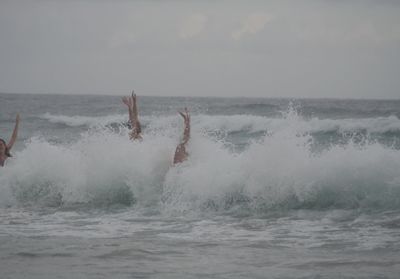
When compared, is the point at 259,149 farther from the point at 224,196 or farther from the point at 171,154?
the point at 171,154

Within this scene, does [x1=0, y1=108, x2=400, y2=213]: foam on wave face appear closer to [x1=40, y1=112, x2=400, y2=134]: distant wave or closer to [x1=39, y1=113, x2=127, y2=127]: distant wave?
[x1=40, y1=112, x2=400, y2=134]: distant wave

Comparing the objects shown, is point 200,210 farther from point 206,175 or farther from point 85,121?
point 85,121

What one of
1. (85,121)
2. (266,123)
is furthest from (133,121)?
(85,121)

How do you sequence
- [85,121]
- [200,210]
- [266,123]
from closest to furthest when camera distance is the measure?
1. [200,210]
2. [266,123]
3. [85,121]

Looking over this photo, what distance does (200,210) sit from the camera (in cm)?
1134

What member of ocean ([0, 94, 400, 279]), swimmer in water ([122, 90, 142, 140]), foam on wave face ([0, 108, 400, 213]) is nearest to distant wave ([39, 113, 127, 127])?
ocean ([0, 94, 400, 279])

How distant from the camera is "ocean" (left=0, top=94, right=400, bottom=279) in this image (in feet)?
23.8

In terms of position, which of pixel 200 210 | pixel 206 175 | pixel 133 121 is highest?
pixel 133 121

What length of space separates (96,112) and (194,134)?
1387 inches

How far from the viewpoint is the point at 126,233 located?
30.3 ft

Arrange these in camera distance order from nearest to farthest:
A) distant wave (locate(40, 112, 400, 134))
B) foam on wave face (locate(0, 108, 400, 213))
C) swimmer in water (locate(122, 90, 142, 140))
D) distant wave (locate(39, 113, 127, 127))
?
1. foam on wave face (locate(0, 108, 400, 213))
2. swimmer in water (locate(122, 90, 142, 140))
3. distant wave (locate(40, 112, 400, 134))
4. distant wave (locate(39, 113, 127, 127))

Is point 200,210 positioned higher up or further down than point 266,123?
further down

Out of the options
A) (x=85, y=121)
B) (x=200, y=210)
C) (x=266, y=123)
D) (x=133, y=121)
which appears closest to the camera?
(x=200, y=210)

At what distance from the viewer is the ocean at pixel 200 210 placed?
7.25 meters
